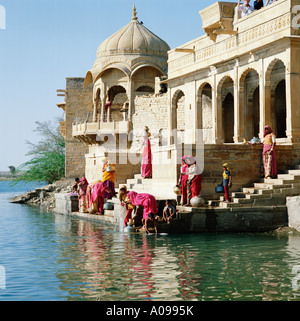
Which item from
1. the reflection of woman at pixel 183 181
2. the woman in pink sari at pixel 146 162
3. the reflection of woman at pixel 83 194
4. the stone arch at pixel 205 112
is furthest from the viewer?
the stone arch at pixel 205 112

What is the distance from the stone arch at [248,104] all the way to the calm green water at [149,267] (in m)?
7.04

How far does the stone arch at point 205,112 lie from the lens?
2159 centimetres

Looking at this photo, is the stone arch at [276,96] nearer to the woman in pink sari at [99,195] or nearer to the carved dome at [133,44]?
the woman in pink sari at [99,195]

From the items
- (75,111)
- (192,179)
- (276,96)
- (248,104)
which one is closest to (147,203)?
(192,179)

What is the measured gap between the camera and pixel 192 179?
13719 mm

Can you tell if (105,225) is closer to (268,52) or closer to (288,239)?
(288,239)

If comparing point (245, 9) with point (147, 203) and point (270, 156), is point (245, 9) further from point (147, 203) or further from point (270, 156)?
point (147, 203)

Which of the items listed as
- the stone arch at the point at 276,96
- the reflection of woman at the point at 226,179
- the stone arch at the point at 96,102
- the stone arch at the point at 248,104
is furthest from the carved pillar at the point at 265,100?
the stone arch at the point at 96,102

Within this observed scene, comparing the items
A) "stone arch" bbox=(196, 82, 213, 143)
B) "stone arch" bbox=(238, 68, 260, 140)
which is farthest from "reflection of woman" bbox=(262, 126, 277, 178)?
"stone arch" bbox=(196, 82, 213, 143)

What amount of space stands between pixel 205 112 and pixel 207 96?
628mm

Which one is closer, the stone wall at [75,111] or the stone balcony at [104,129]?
the stone balcony at [104,129]

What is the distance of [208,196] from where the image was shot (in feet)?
47.2

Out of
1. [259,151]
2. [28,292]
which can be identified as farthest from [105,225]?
[28,292]

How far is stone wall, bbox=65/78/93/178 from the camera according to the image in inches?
1372
